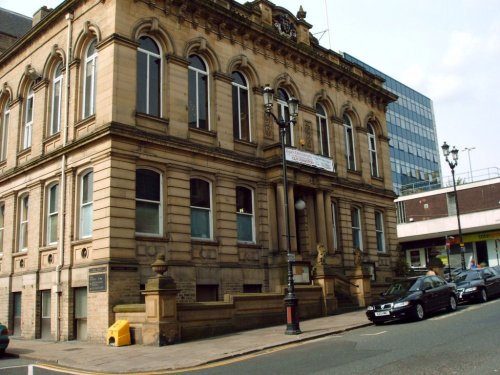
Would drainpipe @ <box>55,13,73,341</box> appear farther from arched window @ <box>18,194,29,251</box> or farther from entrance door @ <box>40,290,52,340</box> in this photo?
arched window @ <box>18,194,29,251</box>

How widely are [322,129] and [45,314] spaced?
1675 cm

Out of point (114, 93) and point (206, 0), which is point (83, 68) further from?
point (206, 0)

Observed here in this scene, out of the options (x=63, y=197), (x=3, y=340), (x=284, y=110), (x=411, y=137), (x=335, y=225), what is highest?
(x=411, y=137)

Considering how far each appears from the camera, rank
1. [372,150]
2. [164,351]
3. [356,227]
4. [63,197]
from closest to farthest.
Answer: [164,351] → [63,197] → [356,227] → [372,150]

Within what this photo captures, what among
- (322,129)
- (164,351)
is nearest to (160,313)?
(164,351)

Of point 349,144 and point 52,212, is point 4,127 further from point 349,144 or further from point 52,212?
point 349,144

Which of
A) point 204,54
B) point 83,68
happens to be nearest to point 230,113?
point 204,54

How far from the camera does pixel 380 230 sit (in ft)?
107

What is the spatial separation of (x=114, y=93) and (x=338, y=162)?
14335mm

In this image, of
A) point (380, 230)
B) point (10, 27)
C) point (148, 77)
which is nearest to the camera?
point (148, 77)

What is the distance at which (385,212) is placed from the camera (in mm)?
33062

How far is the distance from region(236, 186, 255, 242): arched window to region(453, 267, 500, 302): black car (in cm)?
A: 927

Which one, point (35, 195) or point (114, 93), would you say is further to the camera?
point (35, 195)

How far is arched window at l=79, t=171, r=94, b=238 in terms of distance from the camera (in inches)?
765
